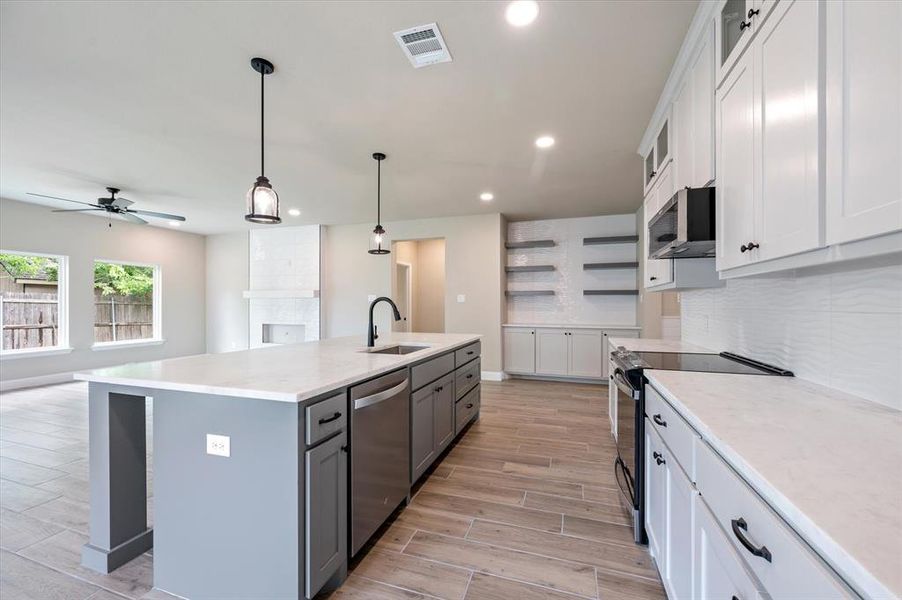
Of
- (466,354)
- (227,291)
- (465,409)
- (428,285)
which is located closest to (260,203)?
(466,354)

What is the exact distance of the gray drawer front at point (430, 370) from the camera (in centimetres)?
229

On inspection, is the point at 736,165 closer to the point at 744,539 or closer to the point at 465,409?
the point at 744,539

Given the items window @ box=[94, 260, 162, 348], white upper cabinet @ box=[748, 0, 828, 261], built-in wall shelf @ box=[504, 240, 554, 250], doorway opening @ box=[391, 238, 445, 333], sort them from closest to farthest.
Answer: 1. white upper cabinet @ box=[748, 0, 828, 261]
2. built-in wall shelf @ box=[504, 240, 554, 250]
3. window @ box=[94, 260, 162, 348]
4. doorway opening @ box=[391, 238, 445, 333]

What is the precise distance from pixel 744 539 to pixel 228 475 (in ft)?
5.43

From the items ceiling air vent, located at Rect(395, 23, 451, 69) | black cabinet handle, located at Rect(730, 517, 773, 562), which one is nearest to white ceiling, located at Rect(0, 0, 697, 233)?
ceiling air vent, located at Rect(395, 23, 451, 69)

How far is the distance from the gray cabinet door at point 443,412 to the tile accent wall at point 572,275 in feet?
11.5

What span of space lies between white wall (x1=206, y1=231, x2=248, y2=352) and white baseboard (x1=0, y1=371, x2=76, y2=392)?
230 centimetres

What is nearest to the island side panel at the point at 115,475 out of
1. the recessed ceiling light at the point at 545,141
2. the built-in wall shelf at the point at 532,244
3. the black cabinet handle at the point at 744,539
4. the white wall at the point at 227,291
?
the black cabinet handle at the point at 744,539

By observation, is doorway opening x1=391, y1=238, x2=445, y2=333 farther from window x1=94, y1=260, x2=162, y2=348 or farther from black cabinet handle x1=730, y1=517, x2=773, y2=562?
black cabinet handle x1=730, y1=517, x2=773, y2=562

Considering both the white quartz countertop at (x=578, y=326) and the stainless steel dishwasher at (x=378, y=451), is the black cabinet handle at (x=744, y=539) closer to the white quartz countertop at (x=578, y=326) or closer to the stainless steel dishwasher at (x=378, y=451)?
the stainless steel dishwasher at (x=378, y=451)

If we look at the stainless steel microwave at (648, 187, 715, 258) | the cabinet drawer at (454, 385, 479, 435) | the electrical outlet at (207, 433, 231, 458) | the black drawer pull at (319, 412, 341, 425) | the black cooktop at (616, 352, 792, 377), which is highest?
the stainless steel microwave at (648, 187, 715, 258)

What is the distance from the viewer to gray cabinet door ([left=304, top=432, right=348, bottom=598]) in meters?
1.39

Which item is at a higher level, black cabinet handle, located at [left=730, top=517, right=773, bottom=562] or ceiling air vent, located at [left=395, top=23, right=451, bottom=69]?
ceiling air vent, located at [left=395, top=23, right=451, bottom=69]

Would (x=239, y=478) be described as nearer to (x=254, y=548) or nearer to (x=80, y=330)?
(x=254, y=548)
